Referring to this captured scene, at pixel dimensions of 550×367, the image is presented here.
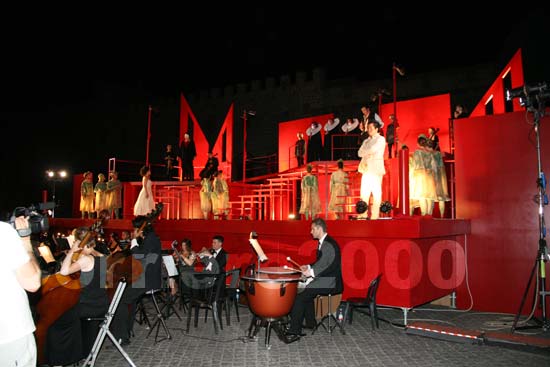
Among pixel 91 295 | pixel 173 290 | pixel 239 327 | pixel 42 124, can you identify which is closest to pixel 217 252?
pixel 239 327

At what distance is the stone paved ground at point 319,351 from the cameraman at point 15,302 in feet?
8.83

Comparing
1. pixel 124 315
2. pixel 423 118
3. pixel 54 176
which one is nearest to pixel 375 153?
pixel 423 118

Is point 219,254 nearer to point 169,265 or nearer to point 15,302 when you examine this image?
point 169,265

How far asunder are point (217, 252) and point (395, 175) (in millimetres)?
4144

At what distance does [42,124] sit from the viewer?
17.3m

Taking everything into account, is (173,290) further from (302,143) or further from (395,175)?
(302,143)

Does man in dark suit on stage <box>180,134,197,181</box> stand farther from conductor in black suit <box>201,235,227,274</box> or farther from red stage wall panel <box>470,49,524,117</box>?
red stage wall panel <box>470,49,524,117</box>

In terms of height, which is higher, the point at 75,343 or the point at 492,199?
the point at 492,199

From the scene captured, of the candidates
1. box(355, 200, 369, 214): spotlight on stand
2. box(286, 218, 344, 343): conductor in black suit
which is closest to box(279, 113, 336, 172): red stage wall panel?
box(355, 200, 369, 214): spotlight on stand

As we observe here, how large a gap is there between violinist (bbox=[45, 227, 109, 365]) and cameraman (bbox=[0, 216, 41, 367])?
1992mm

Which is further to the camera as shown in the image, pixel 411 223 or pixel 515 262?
pixel 515 262

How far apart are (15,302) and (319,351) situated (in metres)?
3.72

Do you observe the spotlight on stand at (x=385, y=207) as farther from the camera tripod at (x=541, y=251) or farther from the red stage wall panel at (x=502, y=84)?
the red stage wall panel at (x=502, y=84)

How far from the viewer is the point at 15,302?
2355 mm
